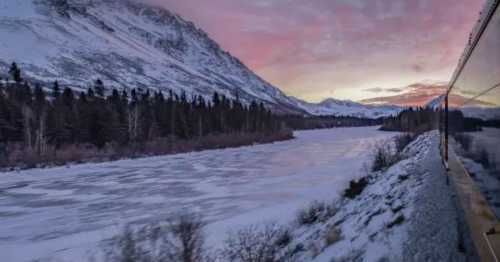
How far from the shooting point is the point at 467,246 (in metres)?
4.29

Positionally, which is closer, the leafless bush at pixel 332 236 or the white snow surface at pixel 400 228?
the white snow surface at pixel 400 228

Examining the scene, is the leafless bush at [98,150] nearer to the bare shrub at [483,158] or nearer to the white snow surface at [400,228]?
the white snow surface at [400,228]

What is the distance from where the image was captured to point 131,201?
1563 cm

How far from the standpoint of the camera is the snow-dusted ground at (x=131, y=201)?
1045cm

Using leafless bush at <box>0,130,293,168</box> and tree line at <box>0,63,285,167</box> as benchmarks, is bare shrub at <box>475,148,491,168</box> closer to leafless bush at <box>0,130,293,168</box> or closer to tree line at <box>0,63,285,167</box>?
leafless bush at <box>0,130,293,168</box>

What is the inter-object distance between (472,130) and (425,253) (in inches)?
58.4

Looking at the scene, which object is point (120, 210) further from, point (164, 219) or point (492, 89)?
point (492, 89)

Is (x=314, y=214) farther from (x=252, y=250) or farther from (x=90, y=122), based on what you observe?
(x=90, y=122)

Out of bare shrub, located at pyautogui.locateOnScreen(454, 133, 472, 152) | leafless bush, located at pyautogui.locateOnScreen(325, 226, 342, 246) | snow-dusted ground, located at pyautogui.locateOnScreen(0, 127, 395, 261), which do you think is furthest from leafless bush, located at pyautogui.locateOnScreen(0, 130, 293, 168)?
bare shrub, located at pyautogui.locateOnScreen(454, 133, 472, 152)

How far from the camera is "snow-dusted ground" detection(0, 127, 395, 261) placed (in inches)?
411

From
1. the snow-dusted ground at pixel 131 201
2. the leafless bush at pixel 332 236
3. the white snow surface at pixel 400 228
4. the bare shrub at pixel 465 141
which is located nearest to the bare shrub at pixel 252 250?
the white snow surface at pixel 400 228

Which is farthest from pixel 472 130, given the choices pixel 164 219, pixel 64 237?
pixel 64 237

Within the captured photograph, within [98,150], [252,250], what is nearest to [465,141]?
[252,250]

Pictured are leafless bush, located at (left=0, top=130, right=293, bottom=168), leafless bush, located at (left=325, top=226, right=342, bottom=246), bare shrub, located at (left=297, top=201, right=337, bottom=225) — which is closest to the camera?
leafless bush, located at (left=325, top=226, right=342, bottom=246)
